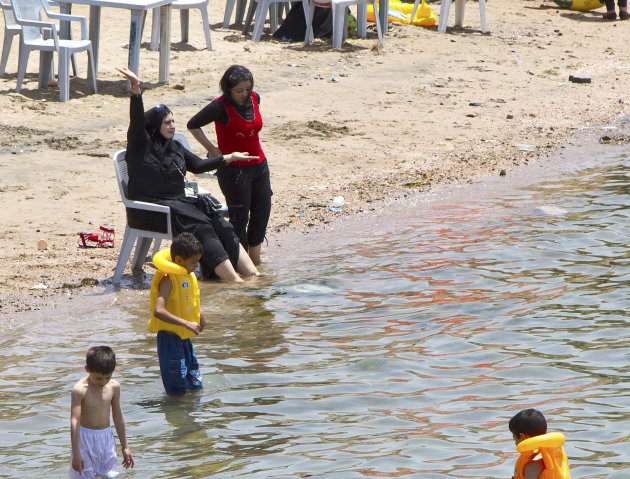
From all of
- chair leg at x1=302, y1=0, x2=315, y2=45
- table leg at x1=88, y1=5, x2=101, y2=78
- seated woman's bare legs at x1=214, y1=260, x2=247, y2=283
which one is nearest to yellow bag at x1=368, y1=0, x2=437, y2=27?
chair leg at x1=302, y1=0, x2=315, y2=45

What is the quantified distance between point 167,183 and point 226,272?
0.80m

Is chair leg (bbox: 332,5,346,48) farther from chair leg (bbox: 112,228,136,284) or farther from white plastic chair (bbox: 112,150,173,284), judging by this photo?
chair leg (bbox: 112,228,136,284)

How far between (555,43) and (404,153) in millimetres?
6552

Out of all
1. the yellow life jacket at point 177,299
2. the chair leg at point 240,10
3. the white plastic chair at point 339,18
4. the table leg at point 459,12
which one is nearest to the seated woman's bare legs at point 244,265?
the yellow life jacket at point 177,299

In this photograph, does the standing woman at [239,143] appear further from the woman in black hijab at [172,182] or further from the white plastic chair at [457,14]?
the white plastic chair at [457,14]

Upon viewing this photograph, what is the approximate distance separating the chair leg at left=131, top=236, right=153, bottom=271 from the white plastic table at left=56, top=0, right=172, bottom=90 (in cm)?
448

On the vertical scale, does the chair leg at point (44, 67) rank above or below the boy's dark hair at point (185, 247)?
above

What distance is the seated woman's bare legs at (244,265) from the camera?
7578 mm

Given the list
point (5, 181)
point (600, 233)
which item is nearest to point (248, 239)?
point (5, 181)

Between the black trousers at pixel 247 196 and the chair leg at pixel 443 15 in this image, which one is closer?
the black trousers at pixel 247 196

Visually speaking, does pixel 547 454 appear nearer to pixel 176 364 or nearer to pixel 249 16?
pixel 176 364

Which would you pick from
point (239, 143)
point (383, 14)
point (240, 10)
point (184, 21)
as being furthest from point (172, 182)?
point (383, 14)

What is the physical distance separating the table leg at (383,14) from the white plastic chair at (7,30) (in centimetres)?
629

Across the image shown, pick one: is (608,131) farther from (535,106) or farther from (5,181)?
(5,181)
